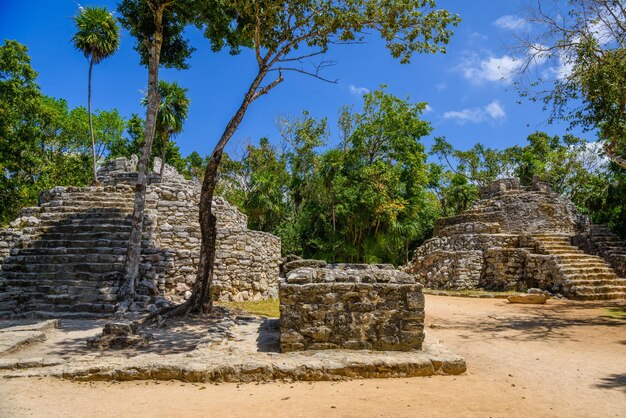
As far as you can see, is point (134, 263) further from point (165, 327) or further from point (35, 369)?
point (35, 369)

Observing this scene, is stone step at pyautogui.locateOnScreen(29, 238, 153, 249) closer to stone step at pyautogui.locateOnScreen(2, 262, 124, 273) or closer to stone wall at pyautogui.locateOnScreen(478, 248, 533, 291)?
stone step at pyautogui.locateOnScreen(2, 262, 124, 273)

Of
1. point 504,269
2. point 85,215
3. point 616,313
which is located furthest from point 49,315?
point 504,269

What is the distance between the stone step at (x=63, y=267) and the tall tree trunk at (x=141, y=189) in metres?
0.91

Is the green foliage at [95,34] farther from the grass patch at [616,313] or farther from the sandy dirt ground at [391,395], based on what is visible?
the grass patch at [616,313]

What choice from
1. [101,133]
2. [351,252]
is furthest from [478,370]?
[101,133]

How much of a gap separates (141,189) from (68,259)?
2.81m

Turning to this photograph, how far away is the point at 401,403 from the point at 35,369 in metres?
4.20

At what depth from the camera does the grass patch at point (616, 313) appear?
8.70 metres

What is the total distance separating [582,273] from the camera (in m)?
12.9

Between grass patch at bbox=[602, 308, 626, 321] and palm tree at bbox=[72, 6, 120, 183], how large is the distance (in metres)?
20.4

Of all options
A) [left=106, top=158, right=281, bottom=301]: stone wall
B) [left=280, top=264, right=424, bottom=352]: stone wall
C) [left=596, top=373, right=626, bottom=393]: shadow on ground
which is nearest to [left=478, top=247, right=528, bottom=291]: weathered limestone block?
[left=106, top=158, right=281, bottom=301]: stone wall

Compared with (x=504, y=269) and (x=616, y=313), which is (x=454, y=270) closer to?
(x=504, y=269)

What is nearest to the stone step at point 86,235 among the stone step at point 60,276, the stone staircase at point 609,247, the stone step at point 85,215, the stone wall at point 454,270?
the stone step at point 85,215

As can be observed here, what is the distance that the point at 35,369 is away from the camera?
436cm
